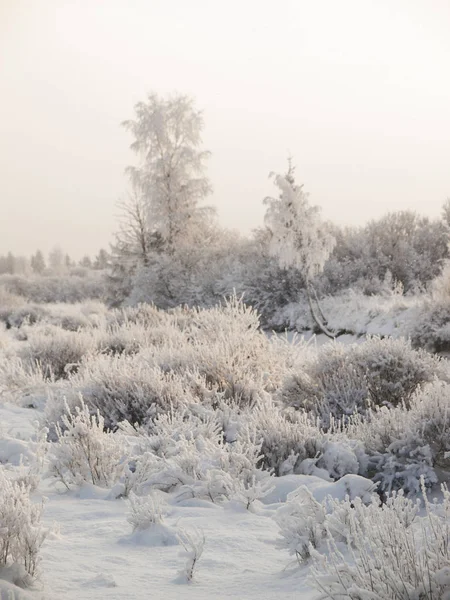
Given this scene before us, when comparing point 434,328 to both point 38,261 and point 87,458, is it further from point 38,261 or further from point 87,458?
point 38,261

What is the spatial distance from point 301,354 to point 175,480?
16.2 ft

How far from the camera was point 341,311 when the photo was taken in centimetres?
1767

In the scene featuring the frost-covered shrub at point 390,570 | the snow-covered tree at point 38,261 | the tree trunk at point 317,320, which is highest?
the snow-covered tree at point 38,261

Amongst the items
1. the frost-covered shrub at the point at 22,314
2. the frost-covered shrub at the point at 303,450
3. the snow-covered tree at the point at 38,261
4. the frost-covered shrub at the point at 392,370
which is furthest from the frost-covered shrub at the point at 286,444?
the snow-covered tree at the point at 38,261

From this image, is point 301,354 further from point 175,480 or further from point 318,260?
point 318,260

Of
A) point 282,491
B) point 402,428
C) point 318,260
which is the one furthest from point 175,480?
point 318,260

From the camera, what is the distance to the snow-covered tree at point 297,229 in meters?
17.3

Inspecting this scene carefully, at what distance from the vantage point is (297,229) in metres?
17.4

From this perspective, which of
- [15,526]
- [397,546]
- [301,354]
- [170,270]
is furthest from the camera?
[170,270]

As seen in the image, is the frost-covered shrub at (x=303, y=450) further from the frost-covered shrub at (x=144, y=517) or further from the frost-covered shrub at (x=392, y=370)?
the frost-covered shrub at (x=392, y=370)

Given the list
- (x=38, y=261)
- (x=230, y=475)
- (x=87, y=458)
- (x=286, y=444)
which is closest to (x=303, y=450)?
(x=286, y=444)

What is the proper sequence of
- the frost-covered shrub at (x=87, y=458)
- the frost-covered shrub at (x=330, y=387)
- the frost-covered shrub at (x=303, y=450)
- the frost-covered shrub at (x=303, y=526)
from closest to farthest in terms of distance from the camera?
1. the frost-covered shrub at (x=303, y=526)
2. the frost-covered shrub at (x=87, y=458)
3. the frost-covered shrub at (x=303, y=450)
4. the frost-covered shrub at (x=330, y=387)

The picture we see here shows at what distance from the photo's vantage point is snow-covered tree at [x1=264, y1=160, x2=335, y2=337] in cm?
1734

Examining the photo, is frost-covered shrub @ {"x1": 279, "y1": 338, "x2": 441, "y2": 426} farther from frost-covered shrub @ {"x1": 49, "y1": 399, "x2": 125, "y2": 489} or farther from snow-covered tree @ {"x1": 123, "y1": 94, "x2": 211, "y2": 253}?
snow-covered tree @ {"x1": 123, "y1": 94, "x2": 211, "y2": 253}
